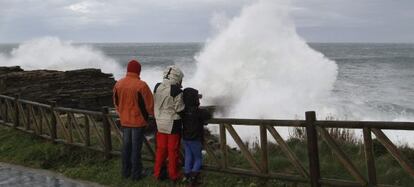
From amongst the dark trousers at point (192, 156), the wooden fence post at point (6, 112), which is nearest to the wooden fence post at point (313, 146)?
the dark trousers at point (192, 156)

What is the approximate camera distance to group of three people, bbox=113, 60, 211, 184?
7.23m

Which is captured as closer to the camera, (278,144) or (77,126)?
(278,144)

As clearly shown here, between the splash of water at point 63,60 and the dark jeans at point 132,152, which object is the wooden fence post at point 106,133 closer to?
the dark jeans at point 132,152

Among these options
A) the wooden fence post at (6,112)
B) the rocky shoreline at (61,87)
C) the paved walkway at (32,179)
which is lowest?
Result: the paved walkway at (32,179)

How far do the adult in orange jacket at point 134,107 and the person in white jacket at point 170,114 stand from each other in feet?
0.79

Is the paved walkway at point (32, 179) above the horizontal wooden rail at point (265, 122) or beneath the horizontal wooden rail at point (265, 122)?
beneath

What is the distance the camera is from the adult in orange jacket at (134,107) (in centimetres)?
759

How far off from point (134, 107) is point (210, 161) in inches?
59.1

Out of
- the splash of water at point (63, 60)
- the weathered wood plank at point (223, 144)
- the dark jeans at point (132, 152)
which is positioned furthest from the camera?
the splash of water at point (63, 60)

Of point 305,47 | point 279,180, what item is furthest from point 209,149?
point 305,47

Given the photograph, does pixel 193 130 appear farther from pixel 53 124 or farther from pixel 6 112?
pixel 6 112

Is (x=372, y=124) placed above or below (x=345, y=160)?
above

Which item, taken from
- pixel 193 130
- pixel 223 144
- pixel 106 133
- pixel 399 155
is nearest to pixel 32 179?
pixel 106 133

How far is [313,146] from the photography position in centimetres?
647
